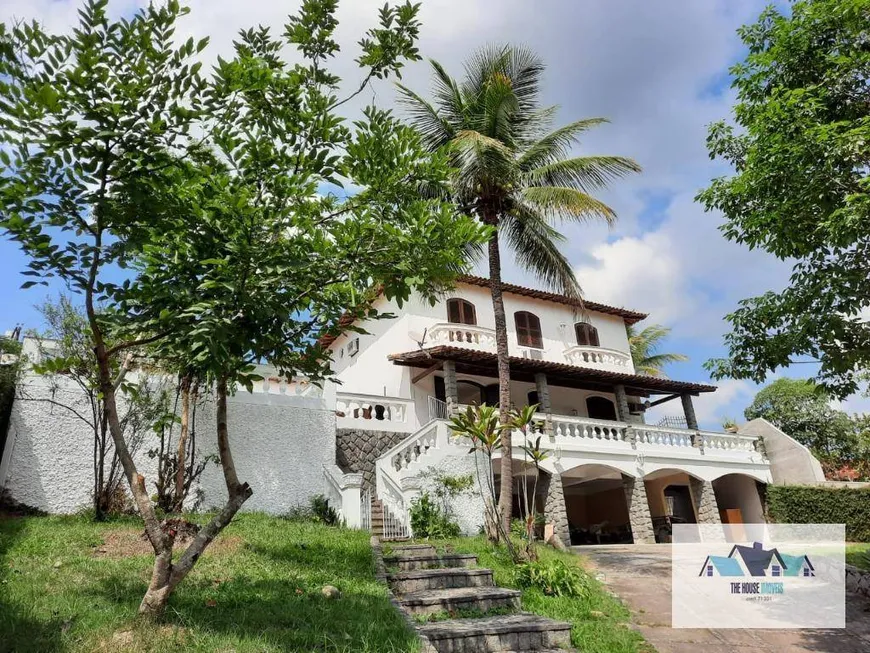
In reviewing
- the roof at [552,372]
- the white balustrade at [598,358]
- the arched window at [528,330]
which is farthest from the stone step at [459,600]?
the white balustrade at [598,358]

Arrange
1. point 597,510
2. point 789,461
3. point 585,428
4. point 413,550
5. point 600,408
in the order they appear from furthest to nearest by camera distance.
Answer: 1. point 597,510
2. point 600,408
3. point 789,461
4. point 585,428
5. point 413,550

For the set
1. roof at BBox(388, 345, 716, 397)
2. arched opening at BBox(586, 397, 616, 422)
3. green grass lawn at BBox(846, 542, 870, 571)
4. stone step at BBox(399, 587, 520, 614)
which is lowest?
green grass lawn at BBox(846, 542, 870, 571)

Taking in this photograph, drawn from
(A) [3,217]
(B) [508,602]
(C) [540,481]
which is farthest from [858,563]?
(A) [3,217]

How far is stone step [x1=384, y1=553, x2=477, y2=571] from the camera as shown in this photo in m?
8.81

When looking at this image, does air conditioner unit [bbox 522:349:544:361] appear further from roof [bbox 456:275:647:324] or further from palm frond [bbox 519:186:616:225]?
palm frond [bbox 519:186:616:225]

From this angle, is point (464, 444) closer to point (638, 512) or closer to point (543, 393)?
point (543, 393)

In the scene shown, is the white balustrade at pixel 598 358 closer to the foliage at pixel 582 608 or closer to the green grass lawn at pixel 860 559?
the green grass lawn at pixel 860 559

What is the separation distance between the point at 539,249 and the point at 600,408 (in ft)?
31.8

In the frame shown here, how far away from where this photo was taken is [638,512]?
1642 cm

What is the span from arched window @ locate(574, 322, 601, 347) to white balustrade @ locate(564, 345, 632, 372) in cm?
100

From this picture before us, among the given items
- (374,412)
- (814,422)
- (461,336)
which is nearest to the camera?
(374,412)

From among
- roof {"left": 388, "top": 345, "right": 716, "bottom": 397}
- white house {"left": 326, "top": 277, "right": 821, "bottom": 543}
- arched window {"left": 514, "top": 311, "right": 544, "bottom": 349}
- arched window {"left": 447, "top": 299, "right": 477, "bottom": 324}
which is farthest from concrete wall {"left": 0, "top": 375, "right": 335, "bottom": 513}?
arched window {"left": 514, "top": 311, "right": 544, "bottom": 349}

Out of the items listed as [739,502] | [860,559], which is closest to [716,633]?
[860,559]

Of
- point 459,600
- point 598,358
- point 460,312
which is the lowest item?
point 459,600
